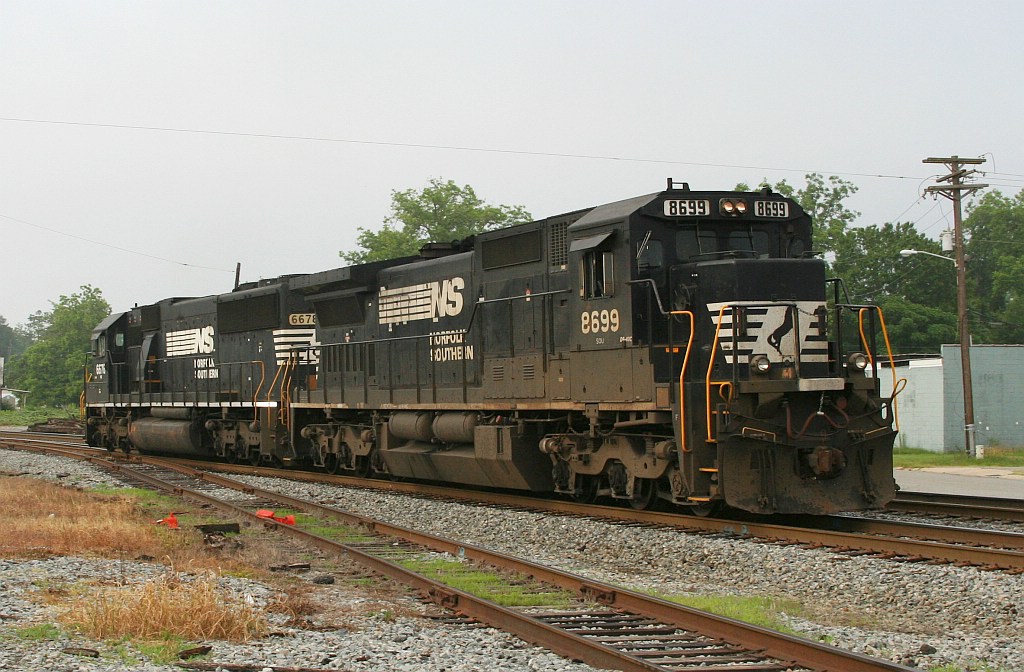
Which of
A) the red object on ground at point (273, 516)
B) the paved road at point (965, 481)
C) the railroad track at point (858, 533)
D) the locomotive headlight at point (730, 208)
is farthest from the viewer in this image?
the paved road at point (965, 481)

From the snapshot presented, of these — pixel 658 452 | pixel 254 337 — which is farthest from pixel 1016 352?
pixel 658 452

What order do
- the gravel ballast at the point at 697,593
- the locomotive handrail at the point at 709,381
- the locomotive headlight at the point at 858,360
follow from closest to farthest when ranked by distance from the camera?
the gravel ballast at the point at 697,593 → the locomotive handrail at the point at 709,381 → the locomotive headlight at the point at 858,360

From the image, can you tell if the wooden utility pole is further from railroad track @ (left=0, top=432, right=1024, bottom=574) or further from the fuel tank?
the fuel tank

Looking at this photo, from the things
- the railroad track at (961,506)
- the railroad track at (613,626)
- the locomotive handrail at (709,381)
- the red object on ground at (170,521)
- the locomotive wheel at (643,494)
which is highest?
the locomotive handrail at (709,381)

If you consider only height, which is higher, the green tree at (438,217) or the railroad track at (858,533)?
the green tree at (438,217)

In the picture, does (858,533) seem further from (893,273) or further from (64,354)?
(64,354)

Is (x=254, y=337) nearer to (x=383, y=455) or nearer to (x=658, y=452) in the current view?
(x=383, y=455)

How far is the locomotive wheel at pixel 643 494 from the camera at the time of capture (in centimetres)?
1188

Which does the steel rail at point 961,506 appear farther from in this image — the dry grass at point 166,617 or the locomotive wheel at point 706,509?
the dry grass at point 166,617

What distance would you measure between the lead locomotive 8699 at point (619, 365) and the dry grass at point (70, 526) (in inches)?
172

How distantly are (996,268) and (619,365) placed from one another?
67695 millimetres

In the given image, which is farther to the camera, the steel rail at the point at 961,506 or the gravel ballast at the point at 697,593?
the steel rail at the point at 961,506

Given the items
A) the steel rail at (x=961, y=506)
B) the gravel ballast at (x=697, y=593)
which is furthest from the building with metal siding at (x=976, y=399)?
the gravel ballast at (x=697, y=593)

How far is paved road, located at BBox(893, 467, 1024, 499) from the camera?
1650 cm
